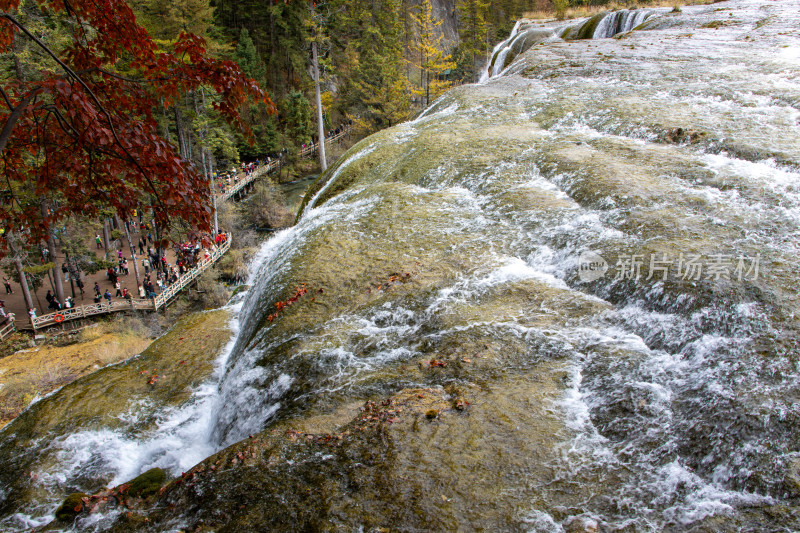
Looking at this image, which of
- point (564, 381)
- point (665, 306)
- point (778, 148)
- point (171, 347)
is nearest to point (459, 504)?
point (564, 381)

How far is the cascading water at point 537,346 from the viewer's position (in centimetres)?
396

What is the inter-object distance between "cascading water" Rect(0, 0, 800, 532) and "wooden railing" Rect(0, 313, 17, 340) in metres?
15.4

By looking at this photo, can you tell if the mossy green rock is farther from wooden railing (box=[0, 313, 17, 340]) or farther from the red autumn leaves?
wooden railing (box=[0, 313, 17, 340])

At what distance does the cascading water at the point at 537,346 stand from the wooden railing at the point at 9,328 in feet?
50.4

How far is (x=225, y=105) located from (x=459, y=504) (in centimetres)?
437

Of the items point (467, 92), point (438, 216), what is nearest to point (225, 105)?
point (438, 216)

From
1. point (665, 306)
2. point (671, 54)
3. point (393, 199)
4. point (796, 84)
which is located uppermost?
point (671, 54)

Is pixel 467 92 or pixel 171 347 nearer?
pixel 171 347

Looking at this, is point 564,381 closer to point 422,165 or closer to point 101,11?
point 101,11

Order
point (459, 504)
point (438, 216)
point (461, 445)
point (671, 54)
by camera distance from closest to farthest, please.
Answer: point (459, 504), point (461, 445), point (438, 216), point (671, 54)

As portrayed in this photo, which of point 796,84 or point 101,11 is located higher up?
point 101,11

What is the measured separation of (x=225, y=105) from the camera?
4.36 m

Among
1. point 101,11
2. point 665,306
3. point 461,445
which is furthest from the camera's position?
point 665,306

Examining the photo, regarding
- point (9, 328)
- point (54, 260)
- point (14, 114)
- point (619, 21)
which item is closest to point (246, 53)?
point (54, 260)
